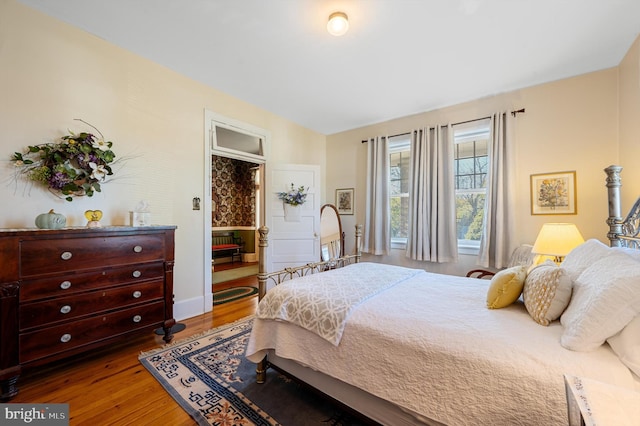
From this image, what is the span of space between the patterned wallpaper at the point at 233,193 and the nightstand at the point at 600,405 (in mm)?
7047

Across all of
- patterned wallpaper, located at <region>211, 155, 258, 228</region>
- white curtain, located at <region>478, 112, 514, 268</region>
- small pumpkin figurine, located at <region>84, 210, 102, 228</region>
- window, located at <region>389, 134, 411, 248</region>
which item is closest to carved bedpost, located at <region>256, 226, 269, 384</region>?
small pumpkin figurine, located at <region>84, 210, 102, 228</region>

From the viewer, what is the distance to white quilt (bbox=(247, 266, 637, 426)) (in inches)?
35.5

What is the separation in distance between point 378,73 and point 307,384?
3.06 metres

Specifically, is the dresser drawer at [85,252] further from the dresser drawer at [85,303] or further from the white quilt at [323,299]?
the white quilt at [323,299]

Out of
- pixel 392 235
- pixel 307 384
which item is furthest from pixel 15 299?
pixel 392 235

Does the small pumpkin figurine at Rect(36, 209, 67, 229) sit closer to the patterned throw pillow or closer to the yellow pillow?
the yellow pillow

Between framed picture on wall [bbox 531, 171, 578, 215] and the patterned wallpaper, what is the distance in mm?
6120

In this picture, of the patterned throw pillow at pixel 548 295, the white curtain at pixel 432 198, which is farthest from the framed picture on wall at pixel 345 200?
the patterned throw pillow at pixel 548 295

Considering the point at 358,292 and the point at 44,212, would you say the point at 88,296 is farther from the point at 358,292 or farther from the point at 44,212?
the point at 358,292

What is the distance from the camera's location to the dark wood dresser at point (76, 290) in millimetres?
1672

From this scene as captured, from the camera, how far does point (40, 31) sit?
7.07 ft

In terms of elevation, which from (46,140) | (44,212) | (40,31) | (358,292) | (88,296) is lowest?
(88,296)

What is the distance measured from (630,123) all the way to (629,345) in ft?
8.81

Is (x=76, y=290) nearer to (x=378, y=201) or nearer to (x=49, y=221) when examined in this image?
(x=49, y=221)
